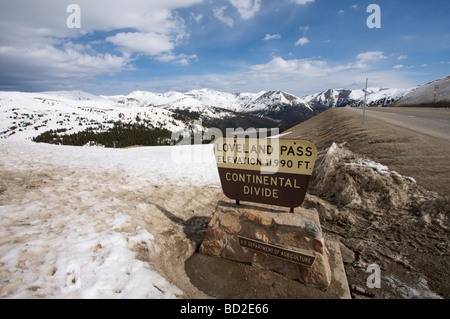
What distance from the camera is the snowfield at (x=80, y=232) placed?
3.53m

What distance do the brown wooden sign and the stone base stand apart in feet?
1.17

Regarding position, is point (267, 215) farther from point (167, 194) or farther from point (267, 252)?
point (167, 194)

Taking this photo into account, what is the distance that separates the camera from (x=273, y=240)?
488cm

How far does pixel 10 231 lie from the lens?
4738mm

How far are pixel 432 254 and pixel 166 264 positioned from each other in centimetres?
635

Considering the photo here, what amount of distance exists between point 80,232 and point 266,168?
4819 mm

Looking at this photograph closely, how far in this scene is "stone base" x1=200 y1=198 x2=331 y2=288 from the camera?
4.56 meters

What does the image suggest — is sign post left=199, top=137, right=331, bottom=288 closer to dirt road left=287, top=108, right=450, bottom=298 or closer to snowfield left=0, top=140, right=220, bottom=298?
dirt road left=287, top=108, right=450, bottom=298

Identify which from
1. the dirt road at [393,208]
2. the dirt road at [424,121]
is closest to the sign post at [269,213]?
the dirt road at [393,208]

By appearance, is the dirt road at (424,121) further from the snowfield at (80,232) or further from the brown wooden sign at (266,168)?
the snowfield at (80,232)
